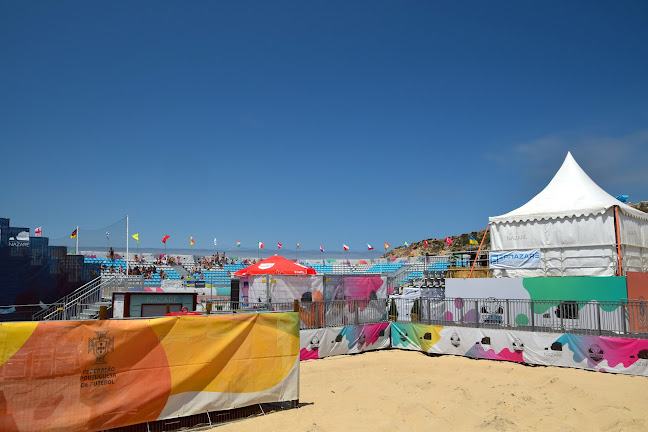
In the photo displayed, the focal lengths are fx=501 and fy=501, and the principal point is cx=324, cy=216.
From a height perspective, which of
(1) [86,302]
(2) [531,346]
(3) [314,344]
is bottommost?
(3) [314,344]

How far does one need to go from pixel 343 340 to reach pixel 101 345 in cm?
1122

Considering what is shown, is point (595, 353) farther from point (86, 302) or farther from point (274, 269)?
point (86, 302)

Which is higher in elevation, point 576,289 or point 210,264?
point 210,264

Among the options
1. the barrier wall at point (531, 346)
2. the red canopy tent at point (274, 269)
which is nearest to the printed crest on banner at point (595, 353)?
the barrier wall at point (531, 346)

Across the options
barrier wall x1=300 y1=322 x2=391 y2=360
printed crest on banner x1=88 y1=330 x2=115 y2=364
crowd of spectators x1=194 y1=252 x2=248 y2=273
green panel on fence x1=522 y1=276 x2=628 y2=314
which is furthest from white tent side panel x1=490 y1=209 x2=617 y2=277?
crowd of spectators x1=194 y1=252 x2=248 y2=273

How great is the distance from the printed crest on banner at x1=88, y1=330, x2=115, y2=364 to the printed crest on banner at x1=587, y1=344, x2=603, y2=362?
12706mm

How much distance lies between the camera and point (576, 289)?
58.1 feet

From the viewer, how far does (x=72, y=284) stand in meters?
23.0

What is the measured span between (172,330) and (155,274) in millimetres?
33510

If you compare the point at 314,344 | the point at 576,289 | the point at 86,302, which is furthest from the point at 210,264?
the point at 576,289

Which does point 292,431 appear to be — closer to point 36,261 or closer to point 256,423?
point 256,423

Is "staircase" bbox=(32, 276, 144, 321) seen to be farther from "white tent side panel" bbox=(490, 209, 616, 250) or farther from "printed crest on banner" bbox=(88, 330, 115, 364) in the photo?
"white tent side panel" bbox=(490, 209, 616, 250)

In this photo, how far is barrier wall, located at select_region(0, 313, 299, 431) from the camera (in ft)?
22.8

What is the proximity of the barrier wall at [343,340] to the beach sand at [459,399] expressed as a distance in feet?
3.58
